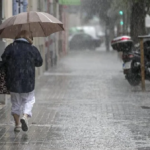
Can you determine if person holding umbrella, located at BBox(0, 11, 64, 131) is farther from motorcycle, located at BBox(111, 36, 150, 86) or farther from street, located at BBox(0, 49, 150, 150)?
motorcycle, located at BBox(111, 36, 150, 86)

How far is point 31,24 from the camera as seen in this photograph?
1033cm

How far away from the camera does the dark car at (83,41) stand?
50.0m

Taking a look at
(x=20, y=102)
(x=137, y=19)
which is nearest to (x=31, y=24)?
(x=20, y=102)

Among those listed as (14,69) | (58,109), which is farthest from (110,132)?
(58,109)

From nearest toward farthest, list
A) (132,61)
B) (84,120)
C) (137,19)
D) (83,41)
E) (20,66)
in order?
(20,66) → (84,120) → (132,61) → (137,19) → (83,41)

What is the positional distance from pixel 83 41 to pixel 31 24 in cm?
4015

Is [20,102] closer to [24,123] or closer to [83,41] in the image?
[24,123]

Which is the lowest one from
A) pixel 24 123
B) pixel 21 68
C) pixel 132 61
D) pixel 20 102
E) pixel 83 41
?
pixel 83 41

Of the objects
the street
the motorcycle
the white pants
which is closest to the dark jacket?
the white pants

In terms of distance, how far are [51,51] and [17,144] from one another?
18350mm

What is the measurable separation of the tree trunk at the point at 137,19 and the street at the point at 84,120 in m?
3.50

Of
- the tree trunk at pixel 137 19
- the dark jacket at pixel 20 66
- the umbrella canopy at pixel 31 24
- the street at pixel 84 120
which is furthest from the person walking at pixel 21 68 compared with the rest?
the tree trunk at pixel 137 19

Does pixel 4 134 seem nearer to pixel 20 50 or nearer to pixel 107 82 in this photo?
pixel 20 50

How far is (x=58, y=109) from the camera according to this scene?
39.8 ft
